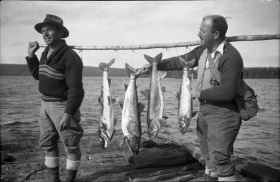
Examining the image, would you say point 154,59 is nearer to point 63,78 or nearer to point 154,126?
point 154,126

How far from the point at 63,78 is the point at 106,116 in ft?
3.48

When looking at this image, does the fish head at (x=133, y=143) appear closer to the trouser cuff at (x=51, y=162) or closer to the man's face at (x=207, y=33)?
the trouser cuff at (x=51, y=162)

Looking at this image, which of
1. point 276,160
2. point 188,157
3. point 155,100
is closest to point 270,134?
point 276,160

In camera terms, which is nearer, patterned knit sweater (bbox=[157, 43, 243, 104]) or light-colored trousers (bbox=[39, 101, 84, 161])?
patterned knit sweater (bbox=[157, 43, 243, 104])

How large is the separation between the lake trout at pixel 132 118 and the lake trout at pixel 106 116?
28 cm

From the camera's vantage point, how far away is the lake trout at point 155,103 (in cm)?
496

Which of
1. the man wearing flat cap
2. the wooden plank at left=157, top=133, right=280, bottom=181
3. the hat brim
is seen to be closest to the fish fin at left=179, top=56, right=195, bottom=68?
the man wearing flat cap

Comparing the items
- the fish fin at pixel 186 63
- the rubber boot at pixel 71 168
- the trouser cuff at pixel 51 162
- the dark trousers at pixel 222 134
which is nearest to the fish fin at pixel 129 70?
the fish fin at pixel 186 63

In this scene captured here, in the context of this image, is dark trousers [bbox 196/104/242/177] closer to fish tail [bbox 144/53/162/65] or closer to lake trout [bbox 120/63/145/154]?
lake trout [bbox 120/63/145/154]

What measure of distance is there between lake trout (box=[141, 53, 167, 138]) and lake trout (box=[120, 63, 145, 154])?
8.0 inches

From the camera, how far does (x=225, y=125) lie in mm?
4090

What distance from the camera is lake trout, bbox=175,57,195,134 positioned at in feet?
16.0

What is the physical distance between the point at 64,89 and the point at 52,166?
145cm

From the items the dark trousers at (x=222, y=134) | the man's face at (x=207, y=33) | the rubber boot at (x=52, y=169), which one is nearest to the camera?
the dark trousers at (x=222, y=134)
